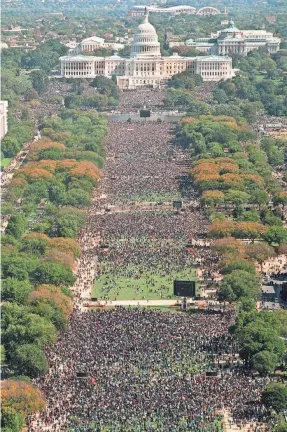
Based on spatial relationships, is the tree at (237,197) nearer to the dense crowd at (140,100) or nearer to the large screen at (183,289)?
the large screen at (183,289)

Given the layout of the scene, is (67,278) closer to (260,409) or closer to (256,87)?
(260,409)

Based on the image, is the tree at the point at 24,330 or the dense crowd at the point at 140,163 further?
the dense crowd at the point at 140,163

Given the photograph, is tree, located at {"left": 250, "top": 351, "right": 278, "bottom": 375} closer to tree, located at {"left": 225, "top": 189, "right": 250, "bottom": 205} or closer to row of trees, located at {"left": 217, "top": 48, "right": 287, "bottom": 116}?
tree, located at {"left": 225, "top": 189, "right": 250, "bottom": 205}

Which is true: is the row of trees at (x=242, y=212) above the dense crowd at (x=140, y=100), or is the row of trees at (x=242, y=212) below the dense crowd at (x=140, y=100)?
below

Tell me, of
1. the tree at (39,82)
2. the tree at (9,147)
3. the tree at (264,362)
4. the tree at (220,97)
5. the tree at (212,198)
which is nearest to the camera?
the tree at (264,362)

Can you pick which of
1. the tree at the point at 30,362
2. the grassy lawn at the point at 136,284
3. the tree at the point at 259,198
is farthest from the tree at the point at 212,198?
the tree at the point at 30,362

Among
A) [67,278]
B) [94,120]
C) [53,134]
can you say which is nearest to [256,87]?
[94,120]
